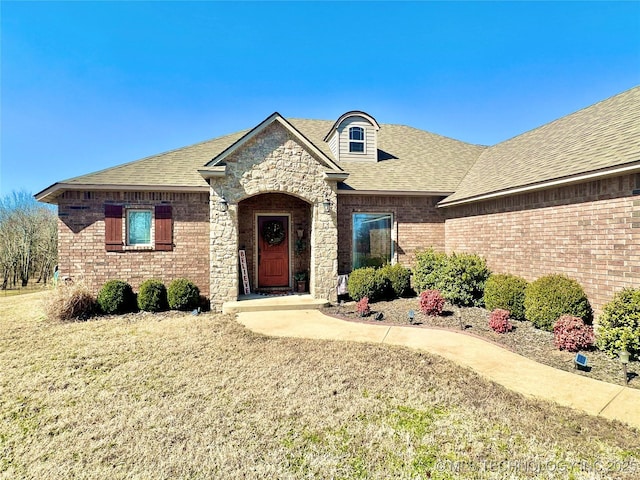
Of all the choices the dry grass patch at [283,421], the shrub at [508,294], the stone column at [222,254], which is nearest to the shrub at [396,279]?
the shrub at [508,294]

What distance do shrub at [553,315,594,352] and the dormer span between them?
27.7 ft

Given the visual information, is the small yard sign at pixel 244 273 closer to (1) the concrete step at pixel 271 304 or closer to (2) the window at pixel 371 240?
(1) the concrete step at pixel 271 304

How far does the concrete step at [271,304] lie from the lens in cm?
859

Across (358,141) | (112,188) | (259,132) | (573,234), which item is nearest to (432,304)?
(573,234)

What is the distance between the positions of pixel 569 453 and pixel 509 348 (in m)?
2.96

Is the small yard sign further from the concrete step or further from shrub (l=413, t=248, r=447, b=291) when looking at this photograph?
shrub (l=413, t=248, r=447, b=291)

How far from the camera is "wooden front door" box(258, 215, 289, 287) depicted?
10750 millimetres

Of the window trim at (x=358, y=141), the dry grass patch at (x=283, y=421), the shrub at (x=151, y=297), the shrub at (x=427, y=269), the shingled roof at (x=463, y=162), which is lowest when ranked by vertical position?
the dry grass patch at (x=283, y=421)

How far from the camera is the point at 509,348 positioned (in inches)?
219

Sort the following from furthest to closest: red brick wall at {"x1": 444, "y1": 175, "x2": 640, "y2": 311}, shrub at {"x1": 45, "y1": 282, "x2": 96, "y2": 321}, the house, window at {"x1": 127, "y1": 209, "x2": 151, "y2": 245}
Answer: window at {"x1": 127, "y1": 209, "x2": 151, "y2": 245}, shrub at {"x1": 45, "y1": 282, "x2": 96, "y2": 321}, the house, red brick wall at {"x1": 444, "y1": 175, "x2": 640, "y2": 311}

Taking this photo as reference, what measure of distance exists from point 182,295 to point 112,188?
3.67 meters

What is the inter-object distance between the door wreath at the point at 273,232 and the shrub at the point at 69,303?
5.20 metres

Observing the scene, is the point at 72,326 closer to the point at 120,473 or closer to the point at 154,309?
the point at 154,309

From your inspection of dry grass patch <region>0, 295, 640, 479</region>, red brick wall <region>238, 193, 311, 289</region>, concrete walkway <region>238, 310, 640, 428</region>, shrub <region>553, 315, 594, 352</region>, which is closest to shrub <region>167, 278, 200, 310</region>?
concrete walkway <region>238, 310, 640, 428</region>
